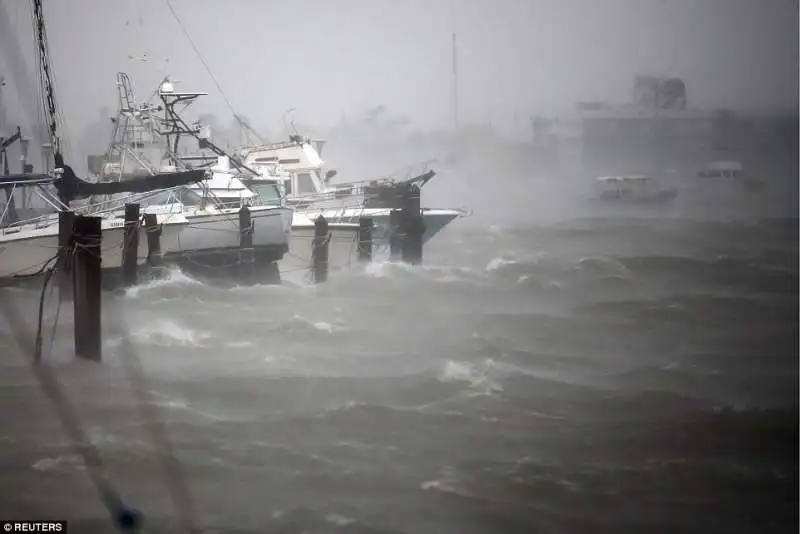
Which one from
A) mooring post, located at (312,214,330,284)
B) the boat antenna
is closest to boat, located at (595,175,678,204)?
mooring post, located at (312,214,330,284)

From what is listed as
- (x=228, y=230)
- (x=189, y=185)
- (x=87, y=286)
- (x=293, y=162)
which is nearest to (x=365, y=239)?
(x=293, y=162)

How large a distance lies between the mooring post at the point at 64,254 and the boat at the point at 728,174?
→ 8.18ft

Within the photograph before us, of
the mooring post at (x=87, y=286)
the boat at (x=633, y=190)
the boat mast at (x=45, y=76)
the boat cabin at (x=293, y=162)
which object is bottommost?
the mooring post at (x=87, y=286)

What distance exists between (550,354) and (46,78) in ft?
7.37

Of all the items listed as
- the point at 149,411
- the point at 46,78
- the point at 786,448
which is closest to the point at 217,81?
the point at 46,78

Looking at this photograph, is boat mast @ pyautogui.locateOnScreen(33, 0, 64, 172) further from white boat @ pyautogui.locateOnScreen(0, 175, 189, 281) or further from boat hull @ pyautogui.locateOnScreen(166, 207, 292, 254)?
boat hull @ pyautogui.locateOnScreen(166, 207, 292, 254)

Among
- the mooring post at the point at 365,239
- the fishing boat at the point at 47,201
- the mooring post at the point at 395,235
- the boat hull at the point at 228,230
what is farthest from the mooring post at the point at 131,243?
the mooring post at the point at 395,235

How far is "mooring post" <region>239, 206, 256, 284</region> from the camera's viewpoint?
10.4 ft

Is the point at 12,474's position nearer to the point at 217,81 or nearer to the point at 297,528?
the point at 297,528

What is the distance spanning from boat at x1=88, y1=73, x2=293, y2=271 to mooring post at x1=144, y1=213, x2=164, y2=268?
41mm

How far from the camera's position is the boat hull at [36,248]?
117 inches

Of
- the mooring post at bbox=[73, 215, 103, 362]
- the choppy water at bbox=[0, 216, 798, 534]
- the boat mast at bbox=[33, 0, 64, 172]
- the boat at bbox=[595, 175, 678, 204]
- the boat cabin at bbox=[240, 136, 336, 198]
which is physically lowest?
the choppy water at bbox=[0, 216, 798, 534]

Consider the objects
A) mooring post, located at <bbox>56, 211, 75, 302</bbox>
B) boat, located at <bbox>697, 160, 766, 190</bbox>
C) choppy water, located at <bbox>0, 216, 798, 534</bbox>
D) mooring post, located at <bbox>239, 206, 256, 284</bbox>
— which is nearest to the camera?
choppy water, located at <bbox>0, 216, 798, 534</bbox>

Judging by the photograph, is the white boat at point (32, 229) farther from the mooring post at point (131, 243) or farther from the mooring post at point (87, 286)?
the mooring post at point (87, 286)
